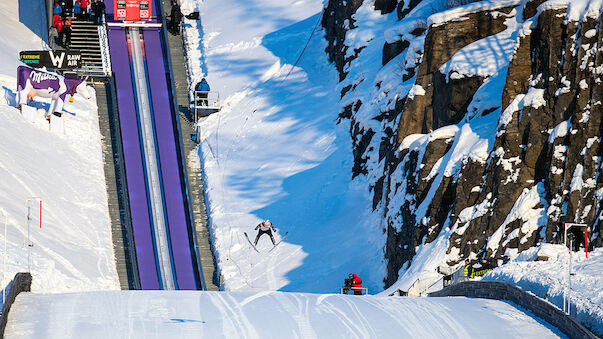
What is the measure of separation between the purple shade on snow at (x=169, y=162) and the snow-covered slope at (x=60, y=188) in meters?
1.69

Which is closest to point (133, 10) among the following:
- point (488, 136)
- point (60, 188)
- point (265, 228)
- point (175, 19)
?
point (175, 19)

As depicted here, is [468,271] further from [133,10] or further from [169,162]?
[133,10]

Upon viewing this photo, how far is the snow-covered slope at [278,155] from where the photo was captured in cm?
2727

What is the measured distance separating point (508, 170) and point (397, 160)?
13.6 ft

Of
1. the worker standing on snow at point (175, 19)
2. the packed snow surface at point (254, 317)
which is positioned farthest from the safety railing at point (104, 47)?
the packed snow surface at point (254, 317)

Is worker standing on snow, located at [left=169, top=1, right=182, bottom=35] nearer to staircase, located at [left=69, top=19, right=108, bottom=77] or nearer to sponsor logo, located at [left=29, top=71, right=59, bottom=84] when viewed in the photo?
staircase, located at [left=69, top=19, right=108, bottom=77]

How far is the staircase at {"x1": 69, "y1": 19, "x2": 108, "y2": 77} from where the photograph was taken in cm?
3509

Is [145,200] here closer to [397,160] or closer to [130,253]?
[130,253]

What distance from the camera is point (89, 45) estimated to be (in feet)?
120

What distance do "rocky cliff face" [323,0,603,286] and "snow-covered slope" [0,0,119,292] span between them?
22.6 ft

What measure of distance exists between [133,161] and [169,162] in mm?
1009

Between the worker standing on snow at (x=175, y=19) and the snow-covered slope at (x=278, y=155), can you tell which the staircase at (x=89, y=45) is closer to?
the worker standing on snow at (x=175, y=19)

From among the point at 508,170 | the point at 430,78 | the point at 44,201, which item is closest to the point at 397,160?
the point at 430,78

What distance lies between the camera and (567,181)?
22250 mm
